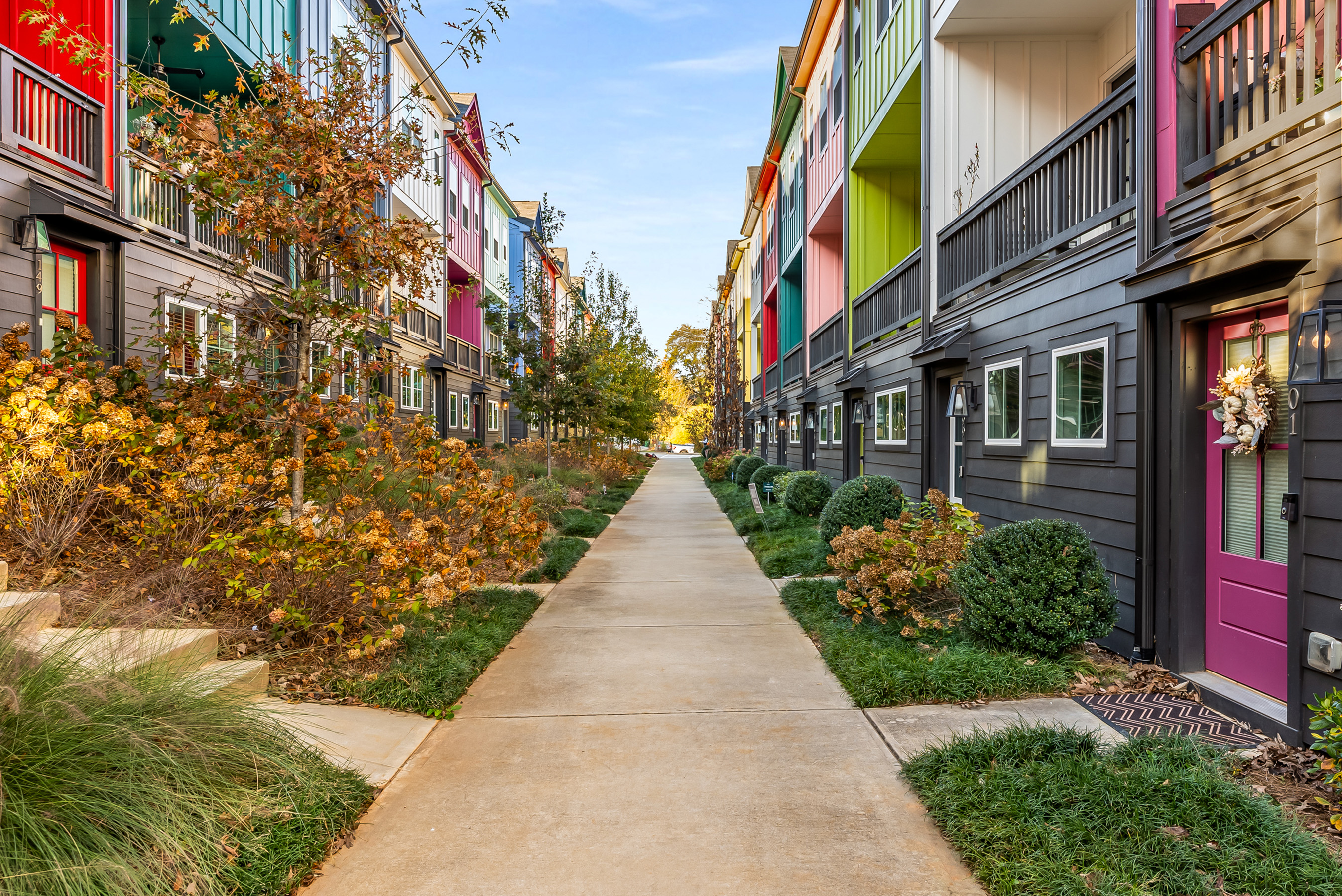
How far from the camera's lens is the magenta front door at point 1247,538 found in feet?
13.8

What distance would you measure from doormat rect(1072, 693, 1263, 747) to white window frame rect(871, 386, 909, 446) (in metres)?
6.26

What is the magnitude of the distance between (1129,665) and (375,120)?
7005mm

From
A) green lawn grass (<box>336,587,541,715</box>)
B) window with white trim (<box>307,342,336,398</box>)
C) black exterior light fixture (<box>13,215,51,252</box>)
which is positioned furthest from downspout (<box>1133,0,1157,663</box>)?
black exterior light fixture (<box>13,215,51,252</box>)

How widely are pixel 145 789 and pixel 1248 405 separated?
5.26 m

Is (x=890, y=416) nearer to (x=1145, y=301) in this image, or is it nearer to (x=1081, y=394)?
(x=1081, y=394)

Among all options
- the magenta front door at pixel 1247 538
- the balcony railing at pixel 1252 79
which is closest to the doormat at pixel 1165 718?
the magenta front door at pixel 1247 538

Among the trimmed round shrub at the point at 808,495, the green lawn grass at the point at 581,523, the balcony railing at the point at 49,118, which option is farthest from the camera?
the trimmed round shrub at the point at 808,495

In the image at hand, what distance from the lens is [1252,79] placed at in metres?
4.36

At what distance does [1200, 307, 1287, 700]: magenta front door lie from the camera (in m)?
4.20

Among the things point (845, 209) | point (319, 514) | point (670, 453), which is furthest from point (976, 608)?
point (670, 453)

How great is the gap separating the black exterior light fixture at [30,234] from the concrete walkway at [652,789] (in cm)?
602

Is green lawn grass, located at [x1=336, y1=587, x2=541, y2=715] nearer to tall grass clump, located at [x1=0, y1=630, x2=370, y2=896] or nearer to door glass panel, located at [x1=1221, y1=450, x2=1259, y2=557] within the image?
tall grass clump, located at [x1=0, y1=630, x2=370, y2=896]

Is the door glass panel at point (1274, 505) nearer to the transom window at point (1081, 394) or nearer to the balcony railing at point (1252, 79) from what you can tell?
the transom window at point (1081, 394)

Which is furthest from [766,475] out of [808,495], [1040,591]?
[1040,591]
